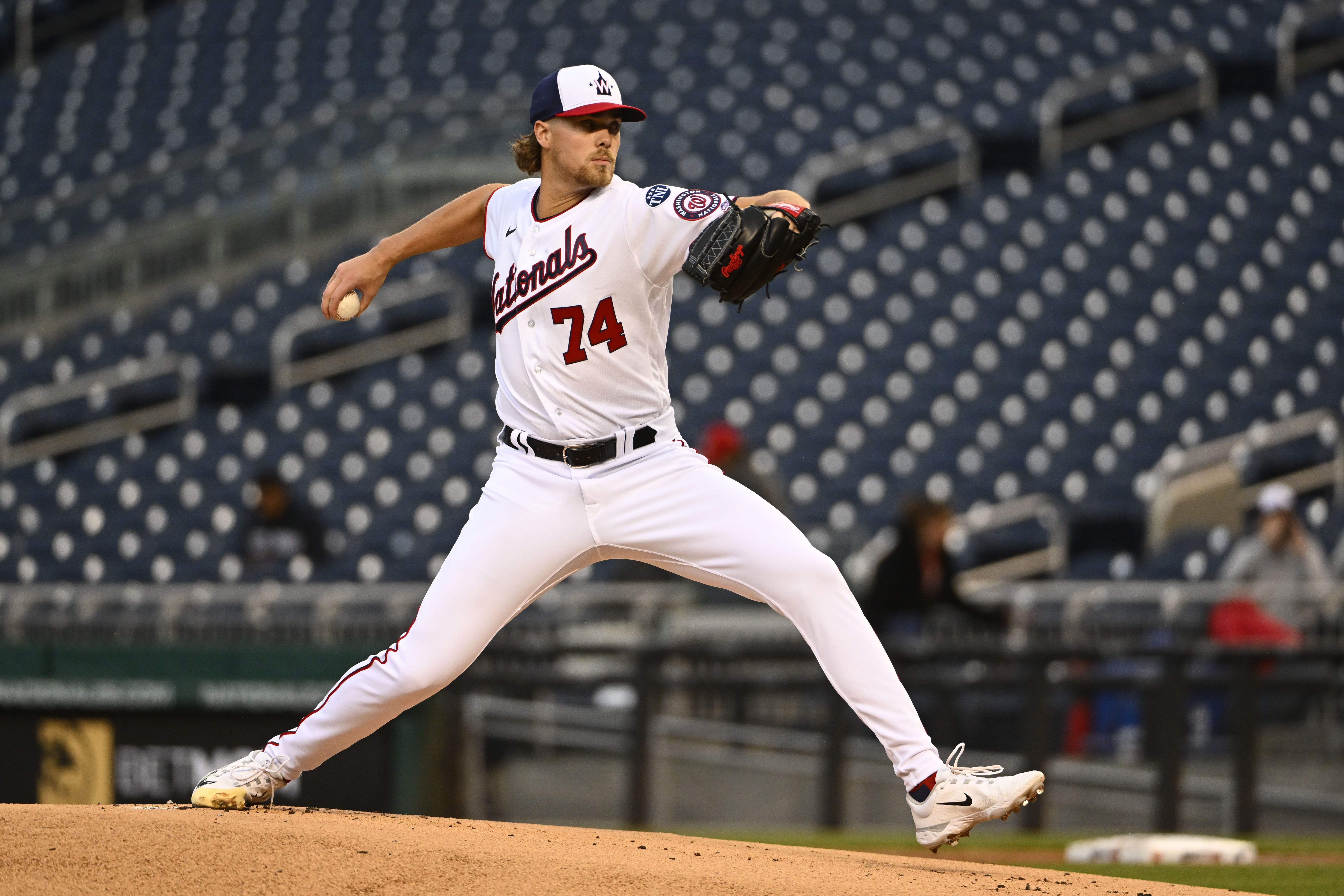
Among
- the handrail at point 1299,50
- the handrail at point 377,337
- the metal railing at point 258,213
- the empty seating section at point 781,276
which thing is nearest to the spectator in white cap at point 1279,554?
the empty seating section at point 781,276

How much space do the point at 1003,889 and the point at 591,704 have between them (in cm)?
378

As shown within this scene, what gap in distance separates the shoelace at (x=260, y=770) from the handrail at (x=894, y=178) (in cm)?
877

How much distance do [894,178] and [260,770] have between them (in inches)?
384

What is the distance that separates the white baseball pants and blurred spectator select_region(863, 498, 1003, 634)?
4.02m

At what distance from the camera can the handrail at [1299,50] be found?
1298 centimetres

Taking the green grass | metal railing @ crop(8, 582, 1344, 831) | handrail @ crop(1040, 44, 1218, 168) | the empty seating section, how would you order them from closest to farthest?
the green grass → metal railing @ crop(8, 582, 1344, 831) → the empty seating section → handrail @ crop(1040, 44, 1218, 168)

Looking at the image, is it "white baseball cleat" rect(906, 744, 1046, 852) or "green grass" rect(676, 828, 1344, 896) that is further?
"green grass" rect(676, 828, 1344, 896)

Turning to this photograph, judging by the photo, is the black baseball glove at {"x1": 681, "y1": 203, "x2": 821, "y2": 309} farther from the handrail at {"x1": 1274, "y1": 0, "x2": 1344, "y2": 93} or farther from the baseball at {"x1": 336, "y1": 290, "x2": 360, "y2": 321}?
the handrail at {"x1": 1274, "y1": 0, "x2": 1344, "y2": 93}

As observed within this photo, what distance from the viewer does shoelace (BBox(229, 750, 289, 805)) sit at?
3.31 m

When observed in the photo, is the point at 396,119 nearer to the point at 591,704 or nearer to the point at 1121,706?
the point at 591,704

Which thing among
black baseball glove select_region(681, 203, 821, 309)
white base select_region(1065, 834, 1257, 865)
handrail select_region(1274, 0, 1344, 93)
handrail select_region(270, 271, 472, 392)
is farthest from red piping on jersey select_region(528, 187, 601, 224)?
handrail select_region(1274, 0, 1344, 93)

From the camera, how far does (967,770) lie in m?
3.13

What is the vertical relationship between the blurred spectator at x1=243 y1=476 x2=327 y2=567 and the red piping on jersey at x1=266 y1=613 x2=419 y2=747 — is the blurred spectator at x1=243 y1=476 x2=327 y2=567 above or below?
above

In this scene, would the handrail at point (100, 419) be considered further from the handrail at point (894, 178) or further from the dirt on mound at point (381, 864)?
the dirt on mound at point (381, 864)
